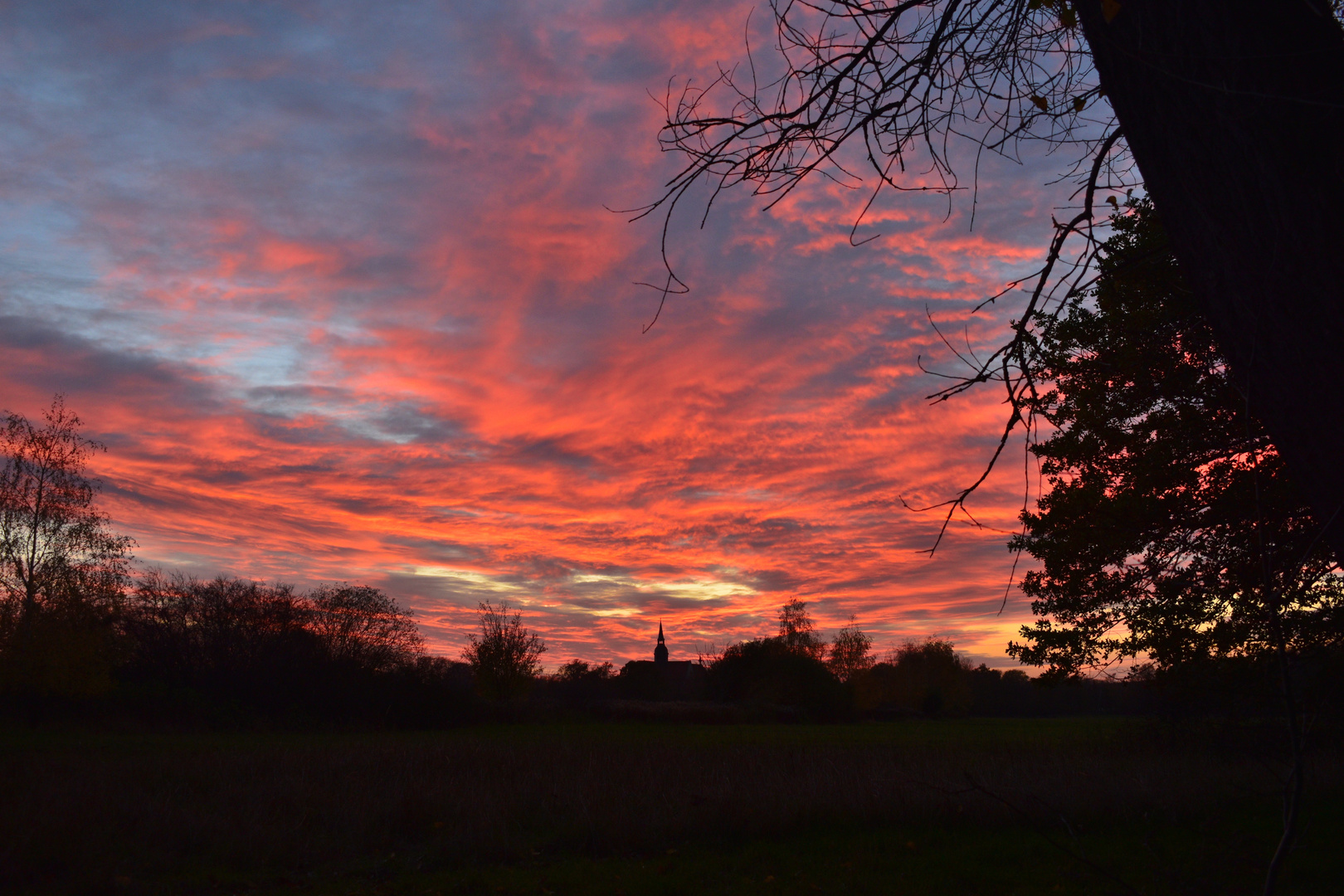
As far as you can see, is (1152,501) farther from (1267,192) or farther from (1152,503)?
(1267,192)

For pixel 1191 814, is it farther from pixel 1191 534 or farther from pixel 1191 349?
pixel 1191 349

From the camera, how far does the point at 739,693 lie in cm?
5734

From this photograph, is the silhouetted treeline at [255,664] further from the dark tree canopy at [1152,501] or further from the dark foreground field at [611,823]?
the dark tree canopy at [1152,501]

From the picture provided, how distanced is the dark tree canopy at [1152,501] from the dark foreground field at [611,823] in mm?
2166

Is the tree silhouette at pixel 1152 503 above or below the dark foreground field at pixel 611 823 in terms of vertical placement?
above

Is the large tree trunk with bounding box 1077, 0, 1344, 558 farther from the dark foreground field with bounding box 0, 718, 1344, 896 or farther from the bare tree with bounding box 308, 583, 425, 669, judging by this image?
the bare tree with bounding box 308, 583, 425, 669

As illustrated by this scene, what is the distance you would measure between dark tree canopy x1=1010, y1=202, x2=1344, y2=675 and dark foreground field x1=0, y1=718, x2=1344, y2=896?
217 cm

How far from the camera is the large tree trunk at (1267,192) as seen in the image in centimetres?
161

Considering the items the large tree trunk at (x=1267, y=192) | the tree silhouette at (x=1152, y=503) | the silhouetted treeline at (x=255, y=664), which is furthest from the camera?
the silhouetted treeline at (x=255, y=664)

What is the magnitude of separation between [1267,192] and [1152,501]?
987 cm

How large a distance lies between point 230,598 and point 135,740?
19.0m

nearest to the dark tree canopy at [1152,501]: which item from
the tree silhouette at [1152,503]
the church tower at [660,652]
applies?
the tree silhouette at [1152,503]

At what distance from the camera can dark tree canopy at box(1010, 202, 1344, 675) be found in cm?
789

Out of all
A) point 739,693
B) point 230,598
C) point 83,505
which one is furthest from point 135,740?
point 739,693
